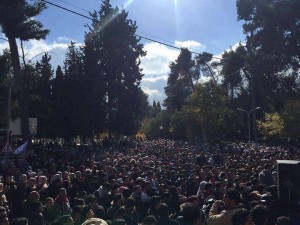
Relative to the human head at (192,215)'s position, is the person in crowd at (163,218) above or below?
below

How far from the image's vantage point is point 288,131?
37625 mm

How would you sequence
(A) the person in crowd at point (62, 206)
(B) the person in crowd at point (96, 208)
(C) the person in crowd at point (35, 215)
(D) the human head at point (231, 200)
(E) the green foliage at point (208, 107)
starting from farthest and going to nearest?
(E) the green foliage at point (208, 107) → (A) the person in crowd at point (62, 206) → (B) the person in crowd at point (96, 208) → (C) the person in crowd at point (35, 215) → (D) the human head at point (231, 200)

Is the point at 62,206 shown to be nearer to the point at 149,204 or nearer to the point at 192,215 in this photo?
the point at 149,204

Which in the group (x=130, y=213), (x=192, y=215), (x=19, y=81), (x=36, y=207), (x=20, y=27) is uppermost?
(x=20, y=27)

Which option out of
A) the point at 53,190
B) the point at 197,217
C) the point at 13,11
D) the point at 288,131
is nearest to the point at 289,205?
the point at 197,217

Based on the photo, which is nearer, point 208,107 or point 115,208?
point 115,208

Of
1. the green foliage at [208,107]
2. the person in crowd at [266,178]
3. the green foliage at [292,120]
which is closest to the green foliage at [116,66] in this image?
the green foliage at [208,107]


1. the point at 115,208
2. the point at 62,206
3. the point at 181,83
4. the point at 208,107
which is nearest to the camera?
the point at 115,208

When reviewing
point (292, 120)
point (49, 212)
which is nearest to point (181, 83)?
point (292, 120)

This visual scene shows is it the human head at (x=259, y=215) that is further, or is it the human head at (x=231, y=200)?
the human head at (x=231, y=200)

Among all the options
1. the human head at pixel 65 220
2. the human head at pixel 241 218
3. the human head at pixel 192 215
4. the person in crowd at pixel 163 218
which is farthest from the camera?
the person in crowd at pixel 163 218

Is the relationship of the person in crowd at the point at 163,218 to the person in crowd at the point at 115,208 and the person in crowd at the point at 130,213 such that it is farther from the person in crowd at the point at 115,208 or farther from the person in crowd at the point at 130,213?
the person in crowd at the point at 115,208

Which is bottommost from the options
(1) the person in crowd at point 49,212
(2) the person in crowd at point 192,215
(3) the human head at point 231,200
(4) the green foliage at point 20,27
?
(1) the person in crowd at point 49,212

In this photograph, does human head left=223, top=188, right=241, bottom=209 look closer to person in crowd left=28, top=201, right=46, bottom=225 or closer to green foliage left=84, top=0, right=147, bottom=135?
person in crowd left=28, top=201, right=46, bottom=225
